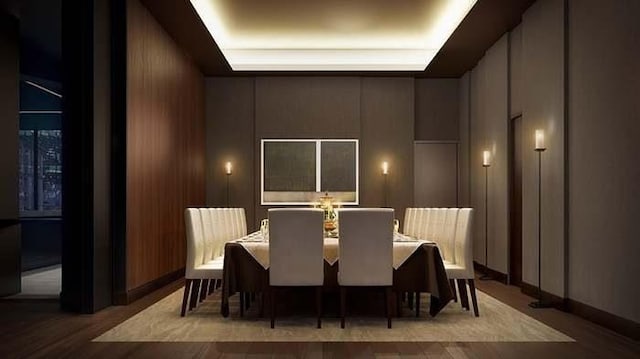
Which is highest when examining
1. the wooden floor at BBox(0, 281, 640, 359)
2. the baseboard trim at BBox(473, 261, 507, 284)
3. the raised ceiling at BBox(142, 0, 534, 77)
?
the raised ceiling at BBox(142, 0, 534, 77)

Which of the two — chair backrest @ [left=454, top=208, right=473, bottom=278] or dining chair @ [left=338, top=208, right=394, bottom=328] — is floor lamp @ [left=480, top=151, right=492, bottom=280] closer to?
chair backrest @ [left=454, top=208, right=473, bottom=278]

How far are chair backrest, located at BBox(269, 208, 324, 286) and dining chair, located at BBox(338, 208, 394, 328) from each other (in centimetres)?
19

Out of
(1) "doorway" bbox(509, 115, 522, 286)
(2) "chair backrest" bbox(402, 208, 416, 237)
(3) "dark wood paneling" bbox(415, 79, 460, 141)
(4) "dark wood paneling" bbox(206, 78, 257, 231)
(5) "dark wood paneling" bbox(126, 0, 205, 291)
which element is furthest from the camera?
(3) "dark wood paneling" bbox(415, 79, 460, 141)

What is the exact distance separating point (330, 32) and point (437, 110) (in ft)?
8.40

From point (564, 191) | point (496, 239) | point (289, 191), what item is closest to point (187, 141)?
point (289, 191)

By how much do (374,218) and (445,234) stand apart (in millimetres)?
1277

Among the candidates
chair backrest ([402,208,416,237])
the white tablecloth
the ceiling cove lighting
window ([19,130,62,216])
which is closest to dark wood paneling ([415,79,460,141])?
the ceiling cove lighting

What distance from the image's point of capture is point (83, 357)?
4340 mm

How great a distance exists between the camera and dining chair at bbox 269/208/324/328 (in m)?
5.45

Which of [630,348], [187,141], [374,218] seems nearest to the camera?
[630,348]

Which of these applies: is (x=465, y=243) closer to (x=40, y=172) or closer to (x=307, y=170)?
(x=307, y=170)

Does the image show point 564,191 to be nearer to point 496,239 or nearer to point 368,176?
point 496,239

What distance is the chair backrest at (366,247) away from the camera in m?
5.44

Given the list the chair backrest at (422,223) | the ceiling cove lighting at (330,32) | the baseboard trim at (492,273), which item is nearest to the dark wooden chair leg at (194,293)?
the chair backrest at (422,223)
